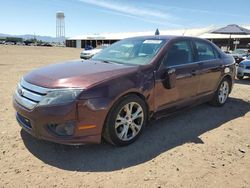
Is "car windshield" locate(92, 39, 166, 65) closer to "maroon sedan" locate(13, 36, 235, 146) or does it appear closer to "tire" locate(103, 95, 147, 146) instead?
"maroon sedan" locate(13, 36, 235, 146)

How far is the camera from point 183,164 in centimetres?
361

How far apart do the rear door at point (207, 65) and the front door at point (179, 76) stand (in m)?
0.20

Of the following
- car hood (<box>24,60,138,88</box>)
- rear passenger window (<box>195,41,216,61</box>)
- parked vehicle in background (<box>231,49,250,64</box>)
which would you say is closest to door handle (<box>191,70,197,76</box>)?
rear passenger window (<box>195,41,216,61</box>)

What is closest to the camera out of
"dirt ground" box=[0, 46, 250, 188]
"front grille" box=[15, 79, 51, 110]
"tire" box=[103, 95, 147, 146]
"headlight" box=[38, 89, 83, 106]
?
"dirt ground" box=[0, 46, 250, 188]

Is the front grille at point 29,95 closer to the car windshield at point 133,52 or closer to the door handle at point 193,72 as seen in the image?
the car windshield at point 133,52

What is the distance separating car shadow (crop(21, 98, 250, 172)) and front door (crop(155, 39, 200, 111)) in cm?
44

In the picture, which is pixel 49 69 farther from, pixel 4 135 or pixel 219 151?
pixel 219 151

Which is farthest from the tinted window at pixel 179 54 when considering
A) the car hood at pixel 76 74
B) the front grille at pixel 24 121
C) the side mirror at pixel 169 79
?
the front grille at pixel 24 121

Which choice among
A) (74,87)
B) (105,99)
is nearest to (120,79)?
(105,99)

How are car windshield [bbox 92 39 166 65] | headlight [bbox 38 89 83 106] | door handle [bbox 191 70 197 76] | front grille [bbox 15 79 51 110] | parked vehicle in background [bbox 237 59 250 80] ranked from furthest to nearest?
parked vehicle in background [bbox 237 59 250 80]
door handle [bbox 191 70 197 76]
car windshield [bbox 92 39 166 65]
front grille [bbox 15 79 51 110]
headlight [bbox 38 89 83 106]

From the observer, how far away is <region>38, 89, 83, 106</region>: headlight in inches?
135

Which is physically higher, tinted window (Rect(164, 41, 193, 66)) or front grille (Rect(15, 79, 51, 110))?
tinted window (Rect(164, 41, 193, 66))

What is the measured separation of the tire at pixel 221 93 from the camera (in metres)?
6.18

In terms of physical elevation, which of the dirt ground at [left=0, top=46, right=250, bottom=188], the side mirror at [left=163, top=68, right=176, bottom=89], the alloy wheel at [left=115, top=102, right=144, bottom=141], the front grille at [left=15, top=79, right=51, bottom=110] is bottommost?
the dirt ground at [left=0, top=46, right=250, bottom=188]
